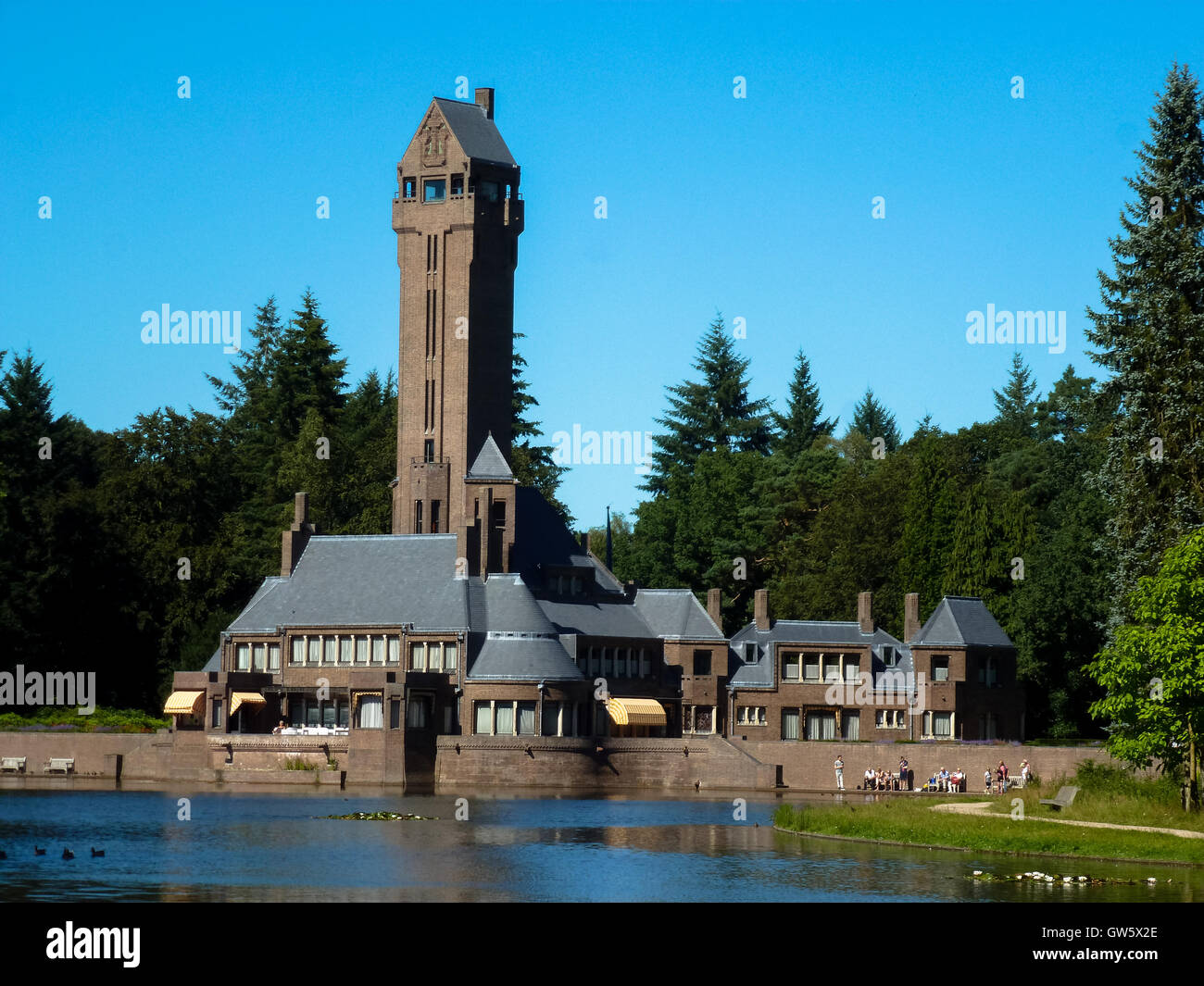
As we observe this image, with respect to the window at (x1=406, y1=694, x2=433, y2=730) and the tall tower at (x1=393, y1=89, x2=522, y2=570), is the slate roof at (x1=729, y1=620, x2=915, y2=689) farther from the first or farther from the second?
the window at (x1=406, y1=694, x2=433, y2=730)

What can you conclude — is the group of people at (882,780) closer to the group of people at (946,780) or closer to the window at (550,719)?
the group of people at (946,780)

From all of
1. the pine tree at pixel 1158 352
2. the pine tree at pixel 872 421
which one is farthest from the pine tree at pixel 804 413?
the pine tree at pixel 1158 352

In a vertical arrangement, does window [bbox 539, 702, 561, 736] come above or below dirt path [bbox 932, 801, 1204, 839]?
above

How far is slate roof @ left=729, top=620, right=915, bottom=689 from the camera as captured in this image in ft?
306

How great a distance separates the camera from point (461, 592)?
87.8m

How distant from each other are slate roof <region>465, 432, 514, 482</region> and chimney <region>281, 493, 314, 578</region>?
952 centimetres

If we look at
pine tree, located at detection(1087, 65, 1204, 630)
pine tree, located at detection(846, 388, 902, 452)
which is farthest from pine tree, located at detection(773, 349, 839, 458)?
pine tree, located at detection(1087, 65, 1204, 630)

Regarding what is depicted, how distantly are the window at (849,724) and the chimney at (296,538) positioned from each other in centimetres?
2824

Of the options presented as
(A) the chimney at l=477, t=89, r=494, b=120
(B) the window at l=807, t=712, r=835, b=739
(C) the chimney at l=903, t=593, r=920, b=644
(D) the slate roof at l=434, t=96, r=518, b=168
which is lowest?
(B) the window at l=807, t=712, r=835, b=739
